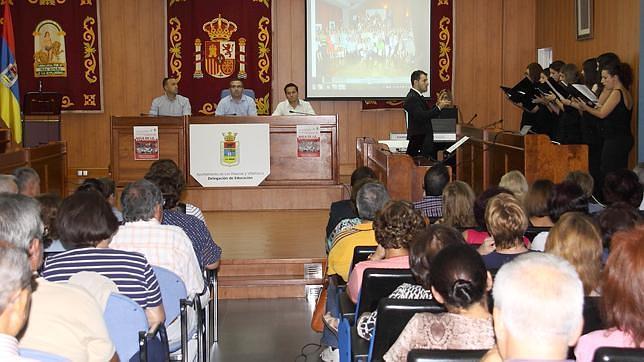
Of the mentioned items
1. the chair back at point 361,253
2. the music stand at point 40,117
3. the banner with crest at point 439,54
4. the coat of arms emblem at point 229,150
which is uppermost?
the banner with crest at point 439,54

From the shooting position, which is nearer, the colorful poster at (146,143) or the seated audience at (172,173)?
the seated audience at (172,173)

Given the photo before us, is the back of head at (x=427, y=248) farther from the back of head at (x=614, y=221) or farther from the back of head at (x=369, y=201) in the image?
the back of head at (x=369, y=201)

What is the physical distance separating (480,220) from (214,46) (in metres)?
8.08

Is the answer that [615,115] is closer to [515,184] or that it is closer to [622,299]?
[515,184]

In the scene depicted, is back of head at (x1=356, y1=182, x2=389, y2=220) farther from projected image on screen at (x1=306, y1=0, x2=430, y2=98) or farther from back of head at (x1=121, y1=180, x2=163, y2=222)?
projected image on screen at (x1=306, y1=0, x2=430, y2=98)

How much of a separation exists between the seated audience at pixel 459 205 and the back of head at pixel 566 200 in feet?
1.31

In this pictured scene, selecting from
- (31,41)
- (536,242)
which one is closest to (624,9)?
(536,242)

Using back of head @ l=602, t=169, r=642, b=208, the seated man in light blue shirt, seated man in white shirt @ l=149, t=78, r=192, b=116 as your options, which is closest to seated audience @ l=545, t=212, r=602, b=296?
back of head @ l=602, t=169, r=642, b=208

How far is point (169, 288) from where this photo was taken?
381 cm

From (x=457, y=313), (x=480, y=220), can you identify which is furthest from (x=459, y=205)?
(x=457, y=313)

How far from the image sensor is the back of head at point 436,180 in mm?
5859

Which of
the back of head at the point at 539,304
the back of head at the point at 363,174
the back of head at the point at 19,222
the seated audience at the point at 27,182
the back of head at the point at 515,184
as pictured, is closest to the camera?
the back of head at the point at 539,304

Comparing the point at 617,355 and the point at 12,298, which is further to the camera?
the point at 617,355

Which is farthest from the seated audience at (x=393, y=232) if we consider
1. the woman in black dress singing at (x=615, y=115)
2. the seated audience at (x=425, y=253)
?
the woman in black dress singing at (x=615, y=115)
